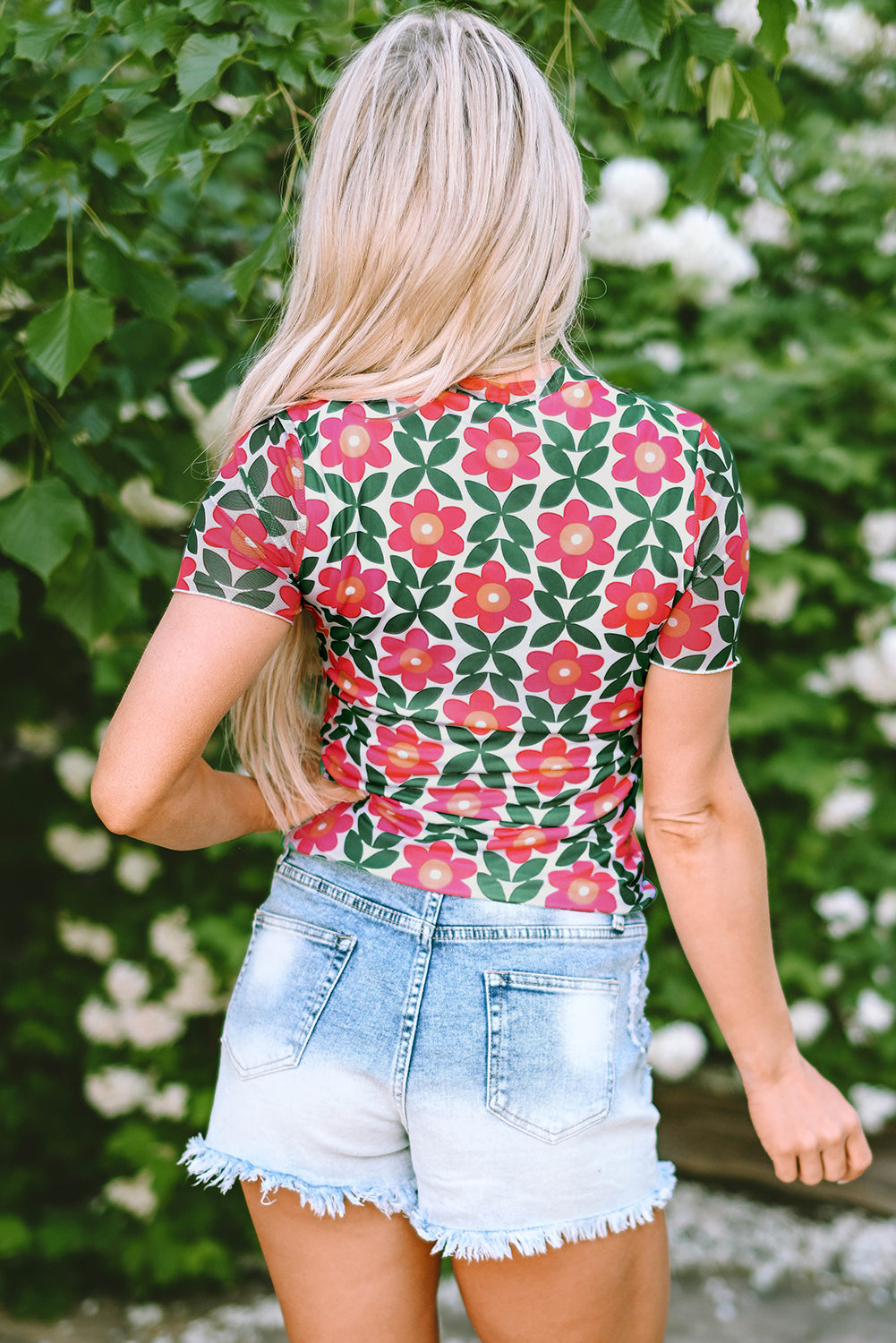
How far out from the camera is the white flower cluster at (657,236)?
2.59 metres

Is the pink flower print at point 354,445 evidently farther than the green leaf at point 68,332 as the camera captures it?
No

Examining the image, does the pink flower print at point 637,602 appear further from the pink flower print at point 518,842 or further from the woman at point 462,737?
the pink flower print at point 518,842

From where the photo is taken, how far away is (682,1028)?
2.64 metres

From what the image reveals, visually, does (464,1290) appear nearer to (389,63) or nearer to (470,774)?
(470,774)

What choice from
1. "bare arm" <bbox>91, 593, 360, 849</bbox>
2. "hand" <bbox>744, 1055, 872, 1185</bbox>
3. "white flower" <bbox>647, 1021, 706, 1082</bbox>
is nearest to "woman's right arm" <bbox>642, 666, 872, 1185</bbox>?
"hand" <bbox>744, 1055, 872, 1185</bbox>

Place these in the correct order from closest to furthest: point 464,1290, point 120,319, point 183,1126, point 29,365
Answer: point 464,1290, point 29,365, point 120,319, point 183,1126

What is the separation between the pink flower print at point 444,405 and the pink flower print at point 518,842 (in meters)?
0.40

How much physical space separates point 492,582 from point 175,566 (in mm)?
1120

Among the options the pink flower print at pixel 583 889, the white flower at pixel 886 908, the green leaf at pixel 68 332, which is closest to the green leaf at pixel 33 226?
the green leaf at pixel 68 332

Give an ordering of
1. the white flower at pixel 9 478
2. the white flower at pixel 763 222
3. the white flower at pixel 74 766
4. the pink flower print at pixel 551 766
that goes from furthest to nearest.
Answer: the white flower at pixel 763 222
the white flower at pixel 74 766
the white flower at pixel 9 478
the pink flower print at pixel 551 766

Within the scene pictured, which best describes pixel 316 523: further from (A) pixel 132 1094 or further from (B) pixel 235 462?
(A) pixel 132 1094

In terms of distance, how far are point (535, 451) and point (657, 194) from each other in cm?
188

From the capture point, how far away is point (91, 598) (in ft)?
5.94

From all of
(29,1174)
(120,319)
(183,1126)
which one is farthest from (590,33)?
(29,1174)
